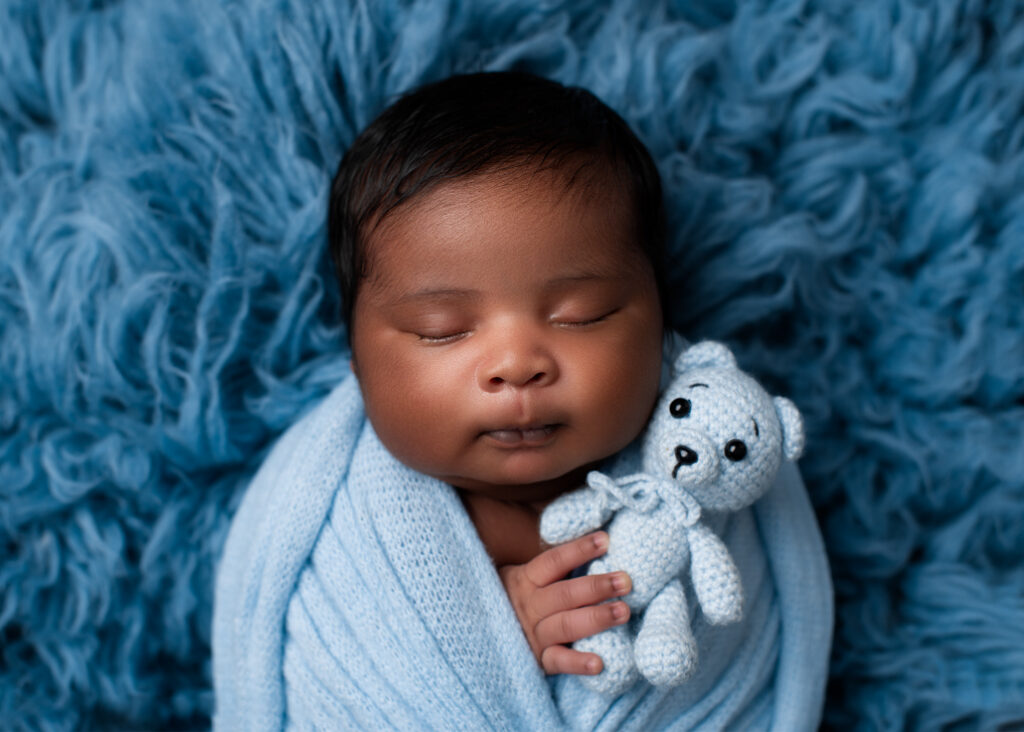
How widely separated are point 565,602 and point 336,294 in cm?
47

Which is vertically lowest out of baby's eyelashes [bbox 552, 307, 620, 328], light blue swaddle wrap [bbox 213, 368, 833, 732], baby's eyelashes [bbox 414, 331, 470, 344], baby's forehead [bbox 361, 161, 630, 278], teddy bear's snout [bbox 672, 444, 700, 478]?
light blue swaddle wrap [bbox 213, 368, 833, 732]

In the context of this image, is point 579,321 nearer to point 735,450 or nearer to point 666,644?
point 735,450

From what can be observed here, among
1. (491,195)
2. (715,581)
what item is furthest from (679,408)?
(491,195)

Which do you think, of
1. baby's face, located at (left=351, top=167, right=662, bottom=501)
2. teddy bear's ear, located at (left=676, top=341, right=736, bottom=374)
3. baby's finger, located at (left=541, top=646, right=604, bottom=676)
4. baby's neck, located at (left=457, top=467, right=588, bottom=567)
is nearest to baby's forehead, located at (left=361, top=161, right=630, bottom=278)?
baby's face, located at (left=351, top=167, right=662, bottom=501)

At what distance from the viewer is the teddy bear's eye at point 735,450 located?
853mm

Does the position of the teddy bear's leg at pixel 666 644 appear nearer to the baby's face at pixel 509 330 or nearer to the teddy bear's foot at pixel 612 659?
the teddy bear's foot at pixel 612 659

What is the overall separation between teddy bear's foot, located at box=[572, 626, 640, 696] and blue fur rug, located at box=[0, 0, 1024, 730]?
16.5 inches

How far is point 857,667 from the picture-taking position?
122 centimetres

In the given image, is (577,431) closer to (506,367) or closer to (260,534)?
(506,367)

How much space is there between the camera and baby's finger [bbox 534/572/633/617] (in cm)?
90

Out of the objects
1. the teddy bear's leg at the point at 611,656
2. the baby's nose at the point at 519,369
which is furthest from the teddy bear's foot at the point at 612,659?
the baby's nose at the point at 519,369

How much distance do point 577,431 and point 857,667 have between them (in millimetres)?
576

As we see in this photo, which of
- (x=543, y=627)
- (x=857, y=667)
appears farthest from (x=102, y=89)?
(x=857, y=667)

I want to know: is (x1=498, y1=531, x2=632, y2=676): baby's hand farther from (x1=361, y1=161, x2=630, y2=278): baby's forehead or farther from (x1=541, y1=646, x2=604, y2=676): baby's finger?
(x1=361, y1=161, x2=630, y2=278): baby's forehead
